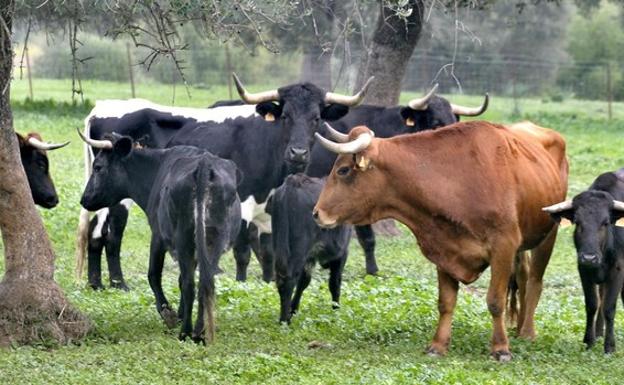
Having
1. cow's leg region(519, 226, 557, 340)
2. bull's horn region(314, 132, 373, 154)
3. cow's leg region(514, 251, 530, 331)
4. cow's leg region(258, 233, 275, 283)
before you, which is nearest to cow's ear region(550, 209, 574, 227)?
cow's leg region(519, 226, 557, 340)

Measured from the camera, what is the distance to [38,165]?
1445 cm

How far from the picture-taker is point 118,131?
579 inches

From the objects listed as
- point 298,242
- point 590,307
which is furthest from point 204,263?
point 590,307

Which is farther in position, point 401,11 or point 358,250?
point 358,250

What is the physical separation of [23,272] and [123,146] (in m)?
1.79

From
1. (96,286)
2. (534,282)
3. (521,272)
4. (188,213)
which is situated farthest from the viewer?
(96,286)

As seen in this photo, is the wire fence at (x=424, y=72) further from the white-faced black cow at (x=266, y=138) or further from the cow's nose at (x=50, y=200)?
the cow's nose at (x=50, y=200)

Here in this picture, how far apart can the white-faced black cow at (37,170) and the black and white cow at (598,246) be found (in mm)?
6321

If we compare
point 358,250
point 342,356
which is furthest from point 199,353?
point 358,250

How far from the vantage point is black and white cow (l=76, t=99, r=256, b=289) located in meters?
14.4

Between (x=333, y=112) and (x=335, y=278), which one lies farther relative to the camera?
(x=333, y=112)

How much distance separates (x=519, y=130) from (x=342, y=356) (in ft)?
9.89

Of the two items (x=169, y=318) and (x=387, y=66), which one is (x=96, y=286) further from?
(x=387, y=66)

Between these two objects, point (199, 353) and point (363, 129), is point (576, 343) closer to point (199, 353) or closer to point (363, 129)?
point (363, 129)
